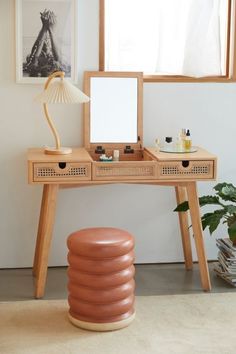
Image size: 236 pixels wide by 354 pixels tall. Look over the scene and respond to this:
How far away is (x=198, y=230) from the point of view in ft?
13.3

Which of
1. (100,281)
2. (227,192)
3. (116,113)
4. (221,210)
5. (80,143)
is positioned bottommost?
(100,281)

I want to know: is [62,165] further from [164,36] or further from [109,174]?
[164,36]

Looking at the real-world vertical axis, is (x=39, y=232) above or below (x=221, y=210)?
below

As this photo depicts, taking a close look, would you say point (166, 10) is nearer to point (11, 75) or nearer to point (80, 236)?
point (11, 75)

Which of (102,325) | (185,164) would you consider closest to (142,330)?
(102,325)

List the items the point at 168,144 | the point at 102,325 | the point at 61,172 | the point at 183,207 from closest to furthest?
1. the point at 102,325
2. the point at 61,172
3. the point at 183,207
4. the point at 168,144

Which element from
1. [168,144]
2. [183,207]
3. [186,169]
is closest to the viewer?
[186,169]

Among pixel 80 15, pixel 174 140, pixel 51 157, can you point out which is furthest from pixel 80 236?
pixel 80 15

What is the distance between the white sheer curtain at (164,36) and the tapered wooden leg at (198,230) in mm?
819

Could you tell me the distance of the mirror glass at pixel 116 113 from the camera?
4.33 metres

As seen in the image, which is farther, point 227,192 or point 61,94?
point 227,192

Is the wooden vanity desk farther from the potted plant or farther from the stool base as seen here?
the stool base

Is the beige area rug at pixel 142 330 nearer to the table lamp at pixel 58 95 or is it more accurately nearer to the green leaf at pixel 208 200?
the green leaf at pixel 208 200

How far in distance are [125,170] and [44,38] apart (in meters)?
0.94
